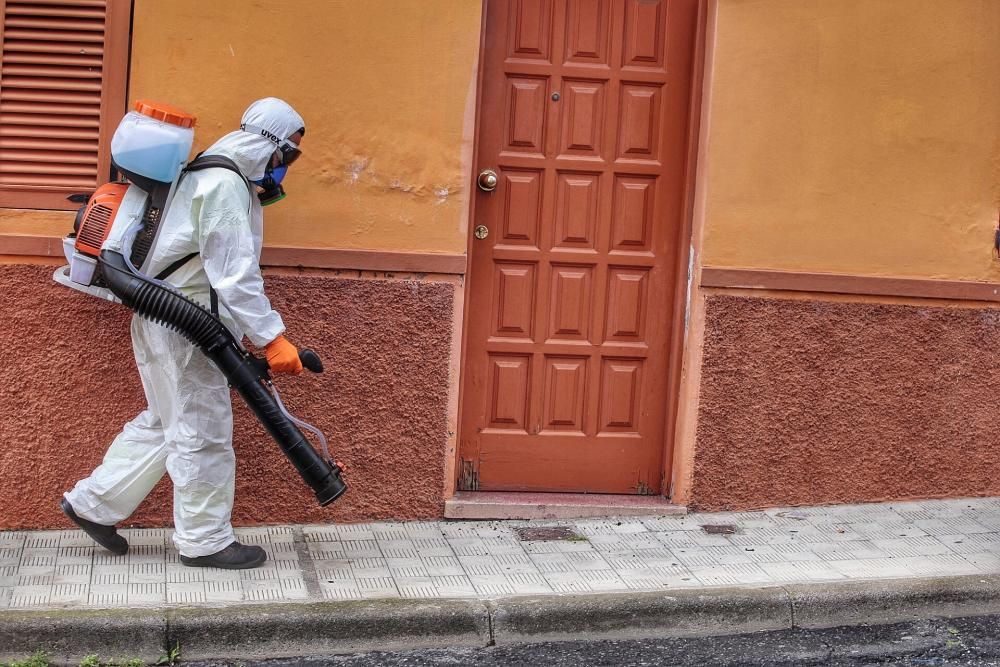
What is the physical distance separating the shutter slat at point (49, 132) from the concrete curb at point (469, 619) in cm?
207

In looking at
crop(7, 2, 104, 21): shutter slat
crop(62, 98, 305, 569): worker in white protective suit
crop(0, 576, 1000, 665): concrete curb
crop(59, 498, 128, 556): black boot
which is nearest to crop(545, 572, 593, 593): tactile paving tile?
crop(0, 576, 1000, 665): concrete curb

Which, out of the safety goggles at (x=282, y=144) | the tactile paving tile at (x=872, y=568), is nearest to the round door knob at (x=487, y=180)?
the safety goggles at (x=282, y=144)

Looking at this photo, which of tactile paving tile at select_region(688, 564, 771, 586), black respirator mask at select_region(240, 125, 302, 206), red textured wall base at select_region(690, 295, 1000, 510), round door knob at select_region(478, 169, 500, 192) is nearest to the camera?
black respirator mask at select_region(240, 125, 302, 206)

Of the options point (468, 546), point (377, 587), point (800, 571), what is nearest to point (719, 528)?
point (800, 571)

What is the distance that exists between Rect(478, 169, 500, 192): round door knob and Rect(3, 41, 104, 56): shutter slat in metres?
1.73

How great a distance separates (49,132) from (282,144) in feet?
3.93

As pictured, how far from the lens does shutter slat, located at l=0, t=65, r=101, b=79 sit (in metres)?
5.39

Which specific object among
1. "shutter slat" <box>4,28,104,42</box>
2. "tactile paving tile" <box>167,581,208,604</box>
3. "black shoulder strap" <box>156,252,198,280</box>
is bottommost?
"tactile paving tile" <box>167,581,208,604</box>

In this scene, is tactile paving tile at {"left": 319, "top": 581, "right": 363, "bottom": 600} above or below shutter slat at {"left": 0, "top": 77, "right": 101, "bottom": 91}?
below

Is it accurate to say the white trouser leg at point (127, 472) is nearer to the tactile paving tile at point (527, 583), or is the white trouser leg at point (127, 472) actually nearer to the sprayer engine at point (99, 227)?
the sprayer engine at point (99, 227)

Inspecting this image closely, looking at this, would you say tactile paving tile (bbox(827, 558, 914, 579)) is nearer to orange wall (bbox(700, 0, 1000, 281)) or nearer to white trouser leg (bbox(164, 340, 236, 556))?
orange wall (bbox(700, 0, 1000, 281))

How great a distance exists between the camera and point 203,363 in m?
4.93

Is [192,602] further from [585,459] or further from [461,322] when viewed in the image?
[585,459]

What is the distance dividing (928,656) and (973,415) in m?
1.92
